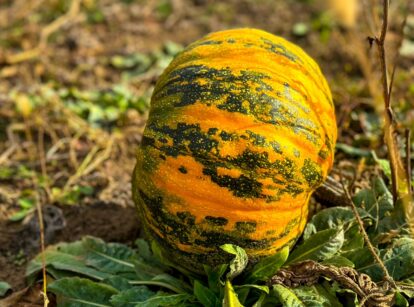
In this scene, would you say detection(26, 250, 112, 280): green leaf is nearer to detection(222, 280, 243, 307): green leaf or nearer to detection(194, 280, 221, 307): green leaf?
detection(194, 280, 221, 307): green leaf

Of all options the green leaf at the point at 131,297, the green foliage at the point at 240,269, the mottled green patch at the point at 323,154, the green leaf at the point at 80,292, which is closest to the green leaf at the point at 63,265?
the green foliage at the point at 240,269

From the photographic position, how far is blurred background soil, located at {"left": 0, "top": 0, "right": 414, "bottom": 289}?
4.23 meters

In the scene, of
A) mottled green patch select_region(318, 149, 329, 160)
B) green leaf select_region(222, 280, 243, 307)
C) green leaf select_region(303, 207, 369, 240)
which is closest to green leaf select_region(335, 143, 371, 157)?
green leaf select_region(303, 207, 369, 240)

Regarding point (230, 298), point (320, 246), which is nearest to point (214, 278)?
point (230, 298)

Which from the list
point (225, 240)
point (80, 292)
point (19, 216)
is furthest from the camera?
point (19, 216)

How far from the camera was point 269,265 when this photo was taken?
122 inches

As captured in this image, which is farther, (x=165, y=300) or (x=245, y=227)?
(x=165, y=300)

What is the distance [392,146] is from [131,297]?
1519 mm

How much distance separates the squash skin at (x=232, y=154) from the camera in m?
2.93

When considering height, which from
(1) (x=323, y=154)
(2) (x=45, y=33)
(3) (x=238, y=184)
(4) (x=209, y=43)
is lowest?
(2) (x=45, y=33)

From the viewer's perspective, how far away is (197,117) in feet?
9.77

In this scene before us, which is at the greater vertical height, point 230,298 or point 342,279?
point 342,279

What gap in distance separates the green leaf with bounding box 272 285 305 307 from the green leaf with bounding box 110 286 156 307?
679 millimetres

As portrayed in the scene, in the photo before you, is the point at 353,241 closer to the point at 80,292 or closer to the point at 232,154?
the point at 232,154
